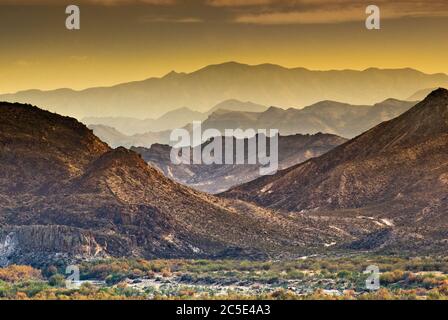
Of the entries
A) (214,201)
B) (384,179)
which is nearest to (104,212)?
(214,201)

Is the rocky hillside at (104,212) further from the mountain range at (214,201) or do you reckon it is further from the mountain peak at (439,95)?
the mountain peak at (439,95)

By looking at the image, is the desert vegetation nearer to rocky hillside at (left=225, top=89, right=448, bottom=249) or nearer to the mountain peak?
rocky hillside at (left=225, top=89, right=448, bottom=249)

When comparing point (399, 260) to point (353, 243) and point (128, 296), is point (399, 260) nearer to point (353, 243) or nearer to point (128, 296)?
point (353, 243)

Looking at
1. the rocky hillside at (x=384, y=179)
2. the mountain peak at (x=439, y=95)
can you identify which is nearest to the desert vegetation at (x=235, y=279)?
the rocky hillside at (x=384, y=179)

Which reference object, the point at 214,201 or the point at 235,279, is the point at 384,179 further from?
the point at 235,279

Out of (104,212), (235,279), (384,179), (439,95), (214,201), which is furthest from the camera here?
(439,95)

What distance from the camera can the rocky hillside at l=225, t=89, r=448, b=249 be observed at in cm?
15512

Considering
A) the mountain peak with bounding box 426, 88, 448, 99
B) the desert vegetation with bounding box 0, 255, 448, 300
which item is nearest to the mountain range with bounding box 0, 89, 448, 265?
the mountain peak with bounding box 426, 88, 448, 99

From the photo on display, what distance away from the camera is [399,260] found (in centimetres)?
12012

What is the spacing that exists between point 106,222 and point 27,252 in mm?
12531

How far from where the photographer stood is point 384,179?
6550 inches

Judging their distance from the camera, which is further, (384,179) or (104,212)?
(384,179)
